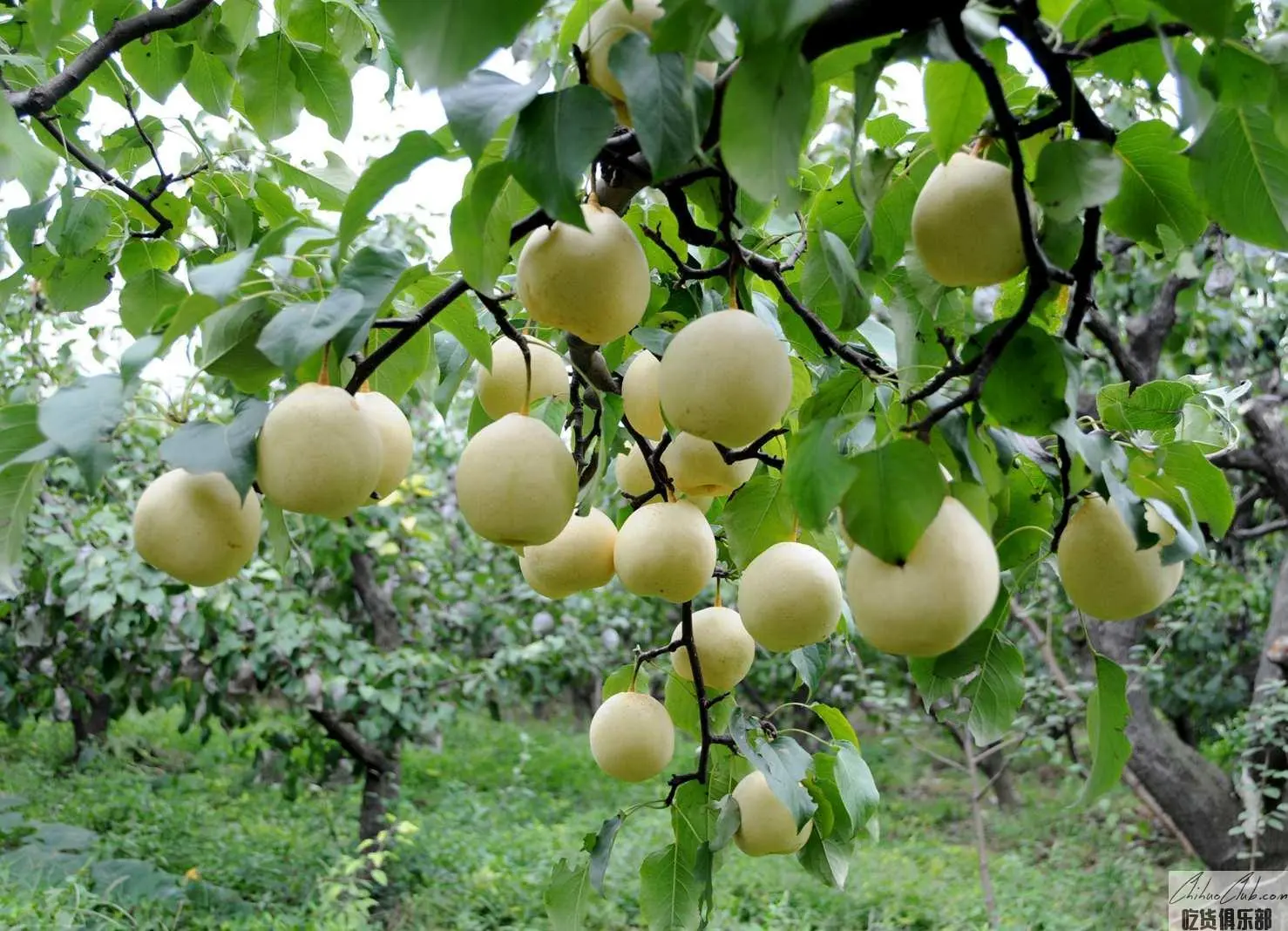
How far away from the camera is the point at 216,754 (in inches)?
229

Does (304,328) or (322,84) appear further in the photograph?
(322,84)

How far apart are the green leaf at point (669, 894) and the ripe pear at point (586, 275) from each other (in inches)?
27.6

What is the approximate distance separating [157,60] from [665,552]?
971 millimetres

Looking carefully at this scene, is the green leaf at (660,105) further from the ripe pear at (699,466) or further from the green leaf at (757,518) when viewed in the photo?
the green leaf at (757,518)

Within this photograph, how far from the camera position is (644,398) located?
0.86 meters

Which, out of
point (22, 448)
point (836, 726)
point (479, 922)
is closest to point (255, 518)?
point (22, 448)

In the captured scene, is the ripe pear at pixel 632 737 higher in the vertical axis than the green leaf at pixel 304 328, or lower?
lower

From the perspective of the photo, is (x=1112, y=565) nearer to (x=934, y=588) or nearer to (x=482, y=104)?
(x=934, y=588)

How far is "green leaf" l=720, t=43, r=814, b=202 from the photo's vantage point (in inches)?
19.3

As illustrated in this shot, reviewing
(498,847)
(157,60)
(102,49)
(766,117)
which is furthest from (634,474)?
(498,847)

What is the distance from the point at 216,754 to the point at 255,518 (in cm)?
579

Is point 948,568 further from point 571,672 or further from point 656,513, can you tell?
point 571,672

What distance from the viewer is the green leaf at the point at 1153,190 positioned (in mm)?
667

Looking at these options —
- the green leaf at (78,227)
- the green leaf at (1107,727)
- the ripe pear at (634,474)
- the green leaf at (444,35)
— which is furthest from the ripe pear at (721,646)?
the green leaf at (78,227)
